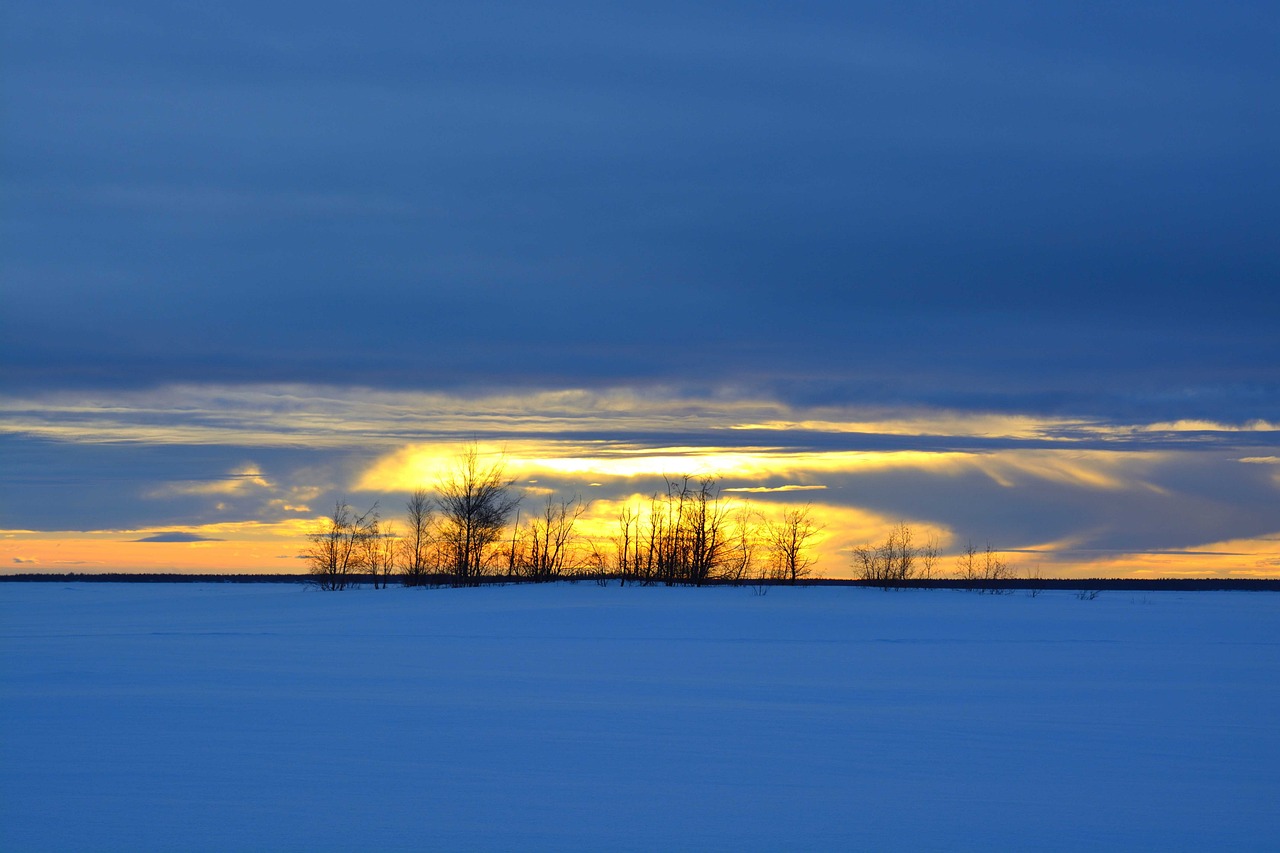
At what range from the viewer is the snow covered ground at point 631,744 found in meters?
8.20

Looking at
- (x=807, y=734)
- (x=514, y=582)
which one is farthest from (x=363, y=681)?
(x=514, y=582)

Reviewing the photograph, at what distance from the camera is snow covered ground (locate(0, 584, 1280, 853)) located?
8.20m

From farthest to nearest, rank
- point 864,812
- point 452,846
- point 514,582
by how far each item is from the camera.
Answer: point 514,582, point 864,812, point 452,846

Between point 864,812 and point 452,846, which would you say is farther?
point 864,812

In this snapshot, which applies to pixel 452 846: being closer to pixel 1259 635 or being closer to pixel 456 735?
pixel 456 735

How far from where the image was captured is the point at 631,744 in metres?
11.2

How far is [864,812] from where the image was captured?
8.68m

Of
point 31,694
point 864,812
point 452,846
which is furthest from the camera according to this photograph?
point 31,694

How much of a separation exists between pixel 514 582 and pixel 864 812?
44.9m

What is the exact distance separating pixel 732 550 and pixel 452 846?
49372 millimetres

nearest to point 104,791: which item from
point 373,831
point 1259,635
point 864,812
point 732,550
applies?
point 373,831

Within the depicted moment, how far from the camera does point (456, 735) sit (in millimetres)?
11570

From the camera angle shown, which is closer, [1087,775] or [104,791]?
[104,791]

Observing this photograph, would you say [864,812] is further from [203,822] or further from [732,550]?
[732,550]
